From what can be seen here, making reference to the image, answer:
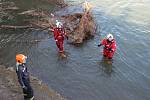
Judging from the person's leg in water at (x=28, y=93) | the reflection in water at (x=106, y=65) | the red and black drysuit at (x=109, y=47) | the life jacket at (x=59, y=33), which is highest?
the life jacket at (x=59, y=33)

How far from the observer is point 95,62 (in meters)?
18.8

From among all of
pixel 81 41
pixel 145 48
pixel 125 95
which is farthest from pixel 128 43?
pixel 125 95

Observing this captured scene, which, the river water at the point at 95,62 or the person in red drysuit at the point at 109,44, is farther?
the person in red drysuit at the point at 109,44

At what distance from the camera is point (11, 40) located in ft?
70.2

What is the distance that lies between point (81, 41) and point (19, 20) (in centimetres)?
595

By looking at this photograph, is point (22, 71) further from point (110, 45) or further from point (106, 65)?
point (106, 65)

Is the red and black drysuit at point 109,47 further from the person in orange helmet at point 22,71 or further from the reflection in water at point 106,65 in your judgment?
the person in orange helmet at point 22,71

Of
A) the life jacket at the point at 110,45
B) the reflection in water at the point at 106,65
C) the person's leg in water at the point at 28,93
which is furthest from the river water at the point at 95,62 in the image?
the person's leg in water at the point at 28,93

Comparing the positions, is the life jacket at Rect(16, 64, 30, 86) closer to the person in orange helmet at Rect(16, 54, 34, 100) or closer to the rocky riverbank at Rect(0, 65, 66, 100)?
the person in orange helmet at Rect(16, 54, 34, 100)

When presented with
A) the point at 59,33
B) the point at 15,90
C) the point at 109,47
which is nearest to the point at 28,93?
the point at 15,90

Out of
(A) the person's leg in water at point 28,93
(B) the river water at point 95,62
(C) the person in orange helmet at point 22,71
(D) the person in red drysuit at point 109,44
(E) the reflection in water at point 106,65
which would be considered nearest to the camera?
(C) the person in orange helmet at point 22,71

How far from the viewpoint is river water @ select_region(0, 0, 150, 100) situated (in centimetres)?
1602

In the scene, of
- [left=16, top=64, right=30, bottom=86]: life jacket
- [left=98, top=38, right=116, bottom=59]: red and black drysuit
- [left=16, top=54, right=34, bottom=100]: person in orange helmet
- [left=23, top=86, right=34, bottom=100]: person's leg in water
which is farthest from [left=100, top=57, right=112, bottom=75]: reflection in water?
[left=16, top=64, right=30, bottom=86]: life jacket

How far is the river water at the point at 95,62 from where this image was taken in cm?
1602
